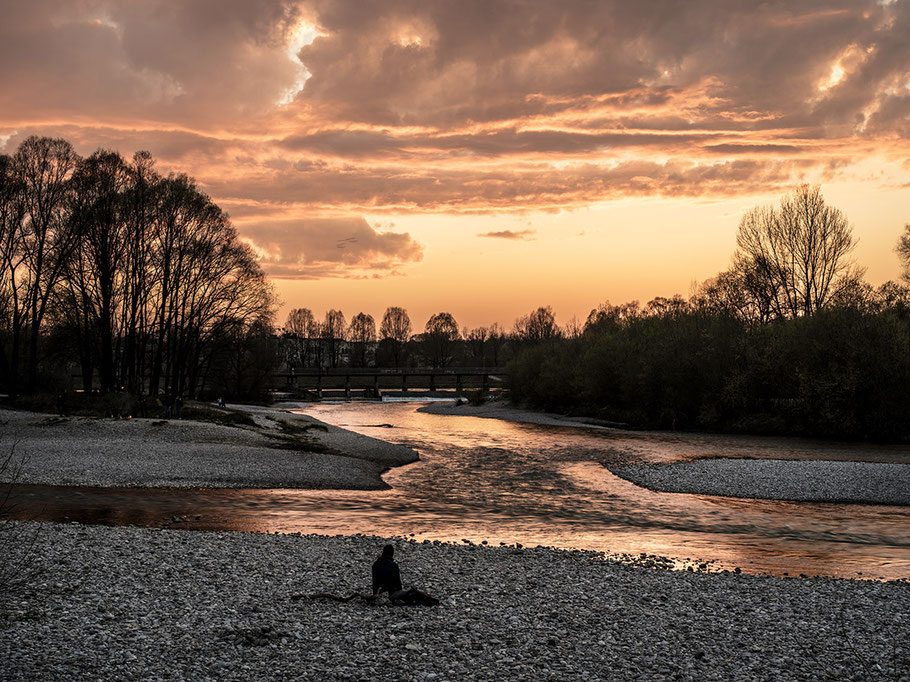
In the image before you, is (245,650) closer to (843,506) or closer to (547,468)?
(843,506)

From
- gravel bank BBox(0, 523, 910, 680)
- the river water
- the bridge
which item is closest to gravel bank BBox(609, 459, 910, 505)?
the river water

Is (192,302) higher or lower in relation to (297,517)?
higher

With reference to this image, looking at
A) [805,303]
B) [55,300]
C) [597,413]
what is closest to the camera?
[55,300]

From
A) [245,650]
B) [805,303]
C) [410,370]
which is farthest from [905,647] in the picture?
[410,370]

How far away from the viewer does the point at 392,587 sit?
1334cm

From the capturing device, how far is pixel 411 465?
38.7 metres

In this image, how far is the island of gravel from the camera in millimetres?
30266

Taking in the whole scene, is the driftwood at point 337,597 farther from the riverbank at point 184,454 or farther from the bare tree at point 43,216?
Answer: the bare tree at point 43,216

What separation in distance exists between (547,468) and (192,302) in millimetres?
40998

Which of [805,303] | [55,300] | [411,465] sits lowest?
[411,465]

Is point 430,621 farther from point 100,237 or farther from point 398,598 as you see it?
point 100,237

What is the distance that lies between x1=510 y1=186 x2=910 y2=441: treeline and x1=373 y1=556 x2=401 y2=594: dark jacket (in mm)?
49004

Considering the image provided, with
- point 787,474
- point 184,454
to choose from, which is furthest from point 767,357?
point 184,454

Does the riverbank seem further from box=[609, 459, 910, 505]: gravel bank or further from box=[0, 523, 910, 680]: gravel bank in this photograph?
box=[609, 459, 910, 505]: gravel bank
